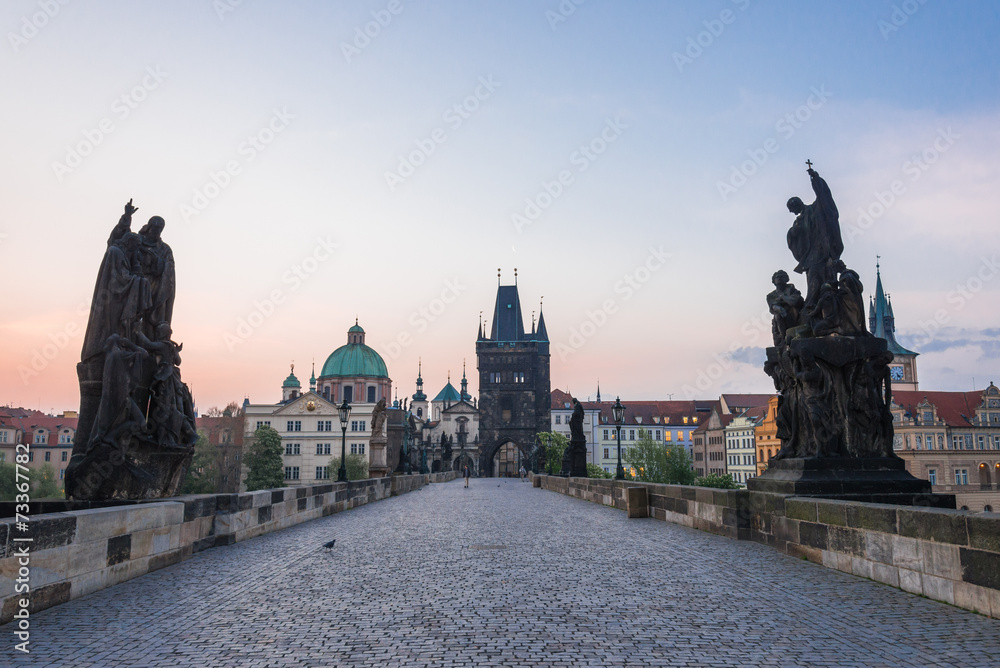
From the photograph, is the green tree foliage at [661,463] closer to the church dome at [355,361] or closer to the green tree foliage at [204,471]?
the green tree foliage at [204,471]

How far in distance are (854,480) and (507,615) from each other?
541cm

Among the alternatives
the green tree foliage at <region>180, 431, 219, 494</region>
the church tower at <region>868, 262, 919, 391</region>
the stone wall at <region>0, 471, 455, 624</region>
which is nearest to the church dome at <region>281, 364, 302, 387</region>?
the green tree foliage at <region>180, 431, 219, 494</region>

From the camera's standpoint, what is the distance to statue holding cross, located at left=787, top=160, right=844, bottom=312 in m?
10.4

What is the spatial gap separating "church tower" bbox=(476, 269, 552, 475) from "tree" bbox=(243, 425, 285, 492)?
30.3 m

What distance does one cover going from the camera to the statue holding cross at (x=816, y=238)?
1042cm

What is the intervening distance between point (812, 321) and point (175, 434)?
319 inches

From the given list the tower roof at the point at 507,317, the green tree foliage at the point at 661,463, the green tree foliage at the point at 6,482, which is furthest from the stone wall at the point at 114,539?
the tower roof at the point at 507,317

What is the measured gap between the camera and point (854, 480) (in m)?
9.35

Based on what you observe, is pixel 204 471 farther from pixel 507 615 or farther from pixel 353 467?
pixel 507 615

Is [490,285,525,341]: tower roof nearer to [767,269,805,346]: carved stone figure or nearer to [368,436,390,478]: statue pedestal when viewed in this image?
[368,436,390,478]: statue pedestal

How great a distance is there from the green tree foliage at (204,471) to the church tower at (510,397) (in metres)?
40.3

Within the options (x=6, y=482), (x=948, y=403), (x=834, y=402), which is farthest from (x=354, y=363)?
(x=834, y=402)

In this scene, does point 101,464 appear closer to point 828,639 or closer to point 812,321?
point 828,639

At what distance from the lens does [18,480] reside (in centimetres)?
602
